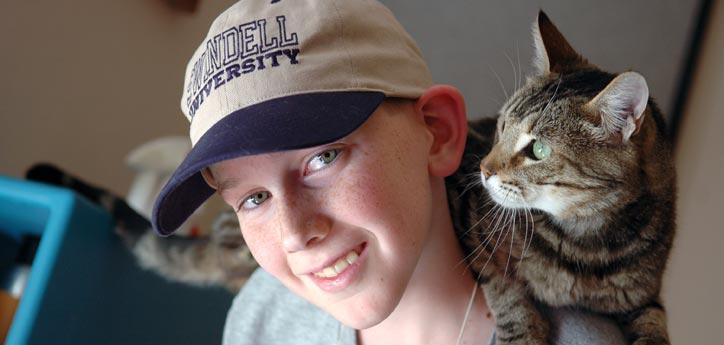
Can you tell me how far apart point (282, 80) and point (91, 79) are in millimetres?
1090

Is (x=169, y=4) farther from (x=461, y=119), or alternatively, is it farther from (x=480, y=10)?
(x=461, y=119)

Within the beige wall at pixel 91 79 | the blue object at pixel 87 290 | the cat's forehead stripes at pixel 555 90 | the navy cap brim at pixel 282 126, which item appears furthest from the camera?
the beige wall at pixel 91 79

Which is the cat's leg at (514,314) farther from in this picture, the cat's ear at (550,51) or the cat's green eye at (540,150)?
the cat's ear at (550,51)

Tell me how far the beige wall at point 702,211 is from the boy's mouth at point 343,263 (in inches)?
36.7

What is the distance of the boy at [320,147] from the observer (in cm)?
70

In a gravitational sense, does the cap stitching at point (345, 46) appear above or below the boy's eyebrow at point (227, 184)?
above

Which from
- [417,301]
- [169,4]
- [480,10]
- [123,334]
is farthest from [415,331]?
[169,4]

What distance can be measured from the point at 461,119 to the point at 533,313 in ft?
0.96

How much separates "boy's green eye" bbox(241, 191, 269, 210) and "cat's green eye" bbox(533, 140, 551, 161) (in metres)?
0.39

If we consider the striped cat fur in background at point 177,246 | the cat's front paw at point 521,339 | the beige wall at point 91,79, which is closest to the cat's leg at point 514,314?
the cat's front paw at point 521,339

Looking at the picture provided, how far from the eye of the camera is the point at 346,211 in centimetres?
72

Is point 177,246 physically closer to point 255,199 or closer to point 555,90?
point 255,199

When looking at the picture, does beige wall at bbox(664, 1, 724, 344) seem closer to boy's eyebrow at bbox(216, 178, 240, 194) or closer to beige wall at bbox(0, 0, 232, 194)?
boy's eyebrow at bbox(216, 178, 240, 194)

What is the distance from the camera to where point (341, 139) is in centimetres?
72
